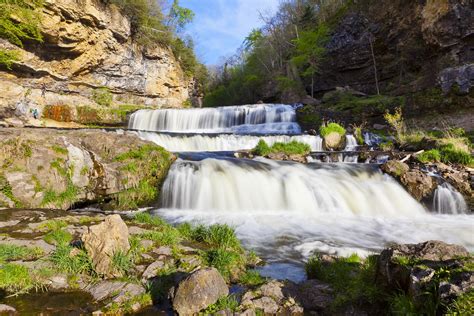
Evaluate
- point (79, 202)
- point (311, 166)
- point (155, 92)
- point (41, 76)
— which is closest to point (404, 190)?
point (311, 166)

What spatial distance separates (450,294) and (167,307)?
2.96m

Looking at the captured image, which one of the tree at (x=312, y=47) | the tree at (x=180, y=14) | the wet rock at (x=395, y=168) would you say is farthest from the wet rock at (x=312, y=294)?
the tree at (x=180, y=14)

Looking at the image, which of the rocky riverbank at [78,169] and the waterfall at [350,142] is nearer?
the rocky riverbank at [78,169]

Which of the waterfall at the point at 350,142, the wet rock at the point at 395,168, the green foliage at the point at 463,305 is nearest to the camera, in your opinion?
the green foliage at the point at 463,305

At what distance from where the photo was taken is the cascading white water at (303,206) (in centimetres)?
689

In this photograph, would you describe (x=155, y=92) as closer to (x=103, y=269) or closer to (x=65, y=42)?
(x=65, y=42)

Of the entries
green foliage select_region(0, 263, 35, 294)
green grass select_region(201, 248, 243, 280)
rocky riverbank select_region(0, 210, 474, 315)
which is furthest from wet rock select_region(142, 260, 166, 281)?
green foliage select_region(0, 263, 35, 294)

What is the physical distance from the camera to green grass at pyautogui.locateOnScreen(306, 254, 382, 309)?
11.5 feet

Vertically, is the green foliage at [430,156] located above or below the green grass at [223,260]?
above

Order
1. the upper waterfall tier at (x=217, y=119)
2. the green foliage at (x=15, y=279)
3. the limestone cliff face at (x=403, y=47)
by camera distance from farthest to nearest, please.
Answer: the upper waterfall tier at (x=217, y=119), the limestone cliff face at (x=403, y=47), the green foliage at (x=15, y=279)

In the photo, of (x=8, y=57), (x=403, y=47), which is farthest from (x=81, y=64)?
(x=403, y=47)

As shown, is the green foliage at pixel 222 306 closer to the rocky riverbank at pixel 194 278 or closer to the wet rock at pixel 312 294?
the rocky riverbank at pixel 194 278

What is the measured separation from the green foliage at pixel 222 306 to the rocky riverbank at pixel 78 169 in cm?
563

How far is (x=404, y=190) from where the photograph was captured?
393 inches
